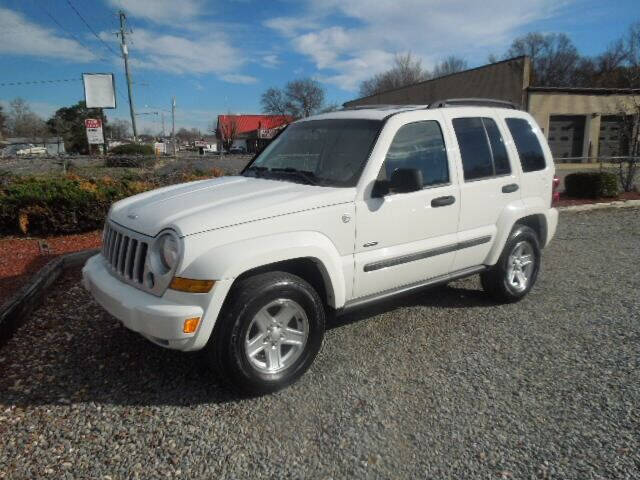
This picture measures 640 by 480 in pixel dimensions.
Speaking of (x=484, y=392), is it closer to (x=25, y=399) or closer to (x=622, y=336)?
(x=622, y=336)

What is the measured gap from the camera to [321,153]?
3.84 metres

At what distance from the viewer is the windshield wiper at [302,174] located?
11.5 feet

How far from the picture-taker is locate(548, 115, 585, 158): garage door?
2422cm

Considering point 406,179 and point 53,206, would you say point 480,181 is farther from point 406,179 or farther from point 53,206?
point 53,206

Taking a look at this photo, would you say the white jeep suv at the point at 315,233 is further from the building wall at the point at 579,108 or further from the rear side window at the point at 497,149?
the building wall at the point at 579,108

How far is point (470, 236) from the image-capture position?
13.3 feet

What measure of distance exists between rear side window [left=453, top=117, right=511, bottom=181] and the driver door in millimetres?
231

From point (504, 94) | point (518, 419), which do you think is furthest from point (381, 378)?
point (504, 94)

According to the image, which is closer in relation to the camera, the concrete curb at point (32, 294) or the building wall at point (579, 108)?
the concrete curb at point (32, 294)

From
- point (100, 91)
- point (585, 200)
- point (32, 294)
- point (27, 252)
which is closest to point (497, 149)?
point (32, 294)

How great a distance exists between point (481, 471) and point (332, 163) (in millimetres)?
2318

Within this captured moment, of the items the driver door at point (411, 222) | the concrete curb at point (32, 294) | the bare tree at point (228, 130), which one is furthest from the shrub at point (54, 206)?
the bare tree at point (228, 130)

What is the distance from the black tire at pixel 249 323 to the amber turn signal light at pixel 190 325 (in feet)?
0.59

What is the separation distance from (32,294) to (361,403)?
11.0ft
